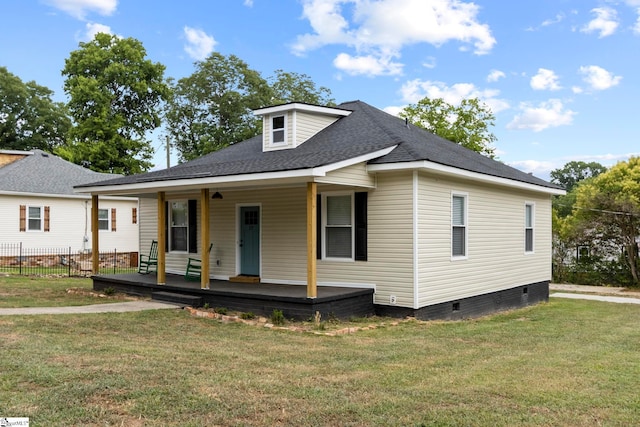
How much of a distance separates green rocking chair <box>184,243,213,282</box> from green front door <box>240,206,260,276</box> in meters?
0.83

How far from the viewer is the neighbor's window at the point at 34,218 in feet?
72.8

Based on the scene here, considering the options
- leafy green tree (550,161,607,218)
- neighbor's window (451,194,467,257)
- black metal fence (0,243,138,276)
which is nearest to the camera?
neighbor's window (451,194,467,257)

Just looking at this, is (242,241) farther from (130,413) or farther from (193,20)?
(193,20)

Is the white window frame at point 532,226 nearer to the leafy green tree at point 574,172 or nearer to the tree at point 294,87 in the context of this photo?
the tree at point 294,87

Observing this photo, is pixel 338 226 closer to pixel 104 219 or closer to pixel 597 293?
pixel 597 293

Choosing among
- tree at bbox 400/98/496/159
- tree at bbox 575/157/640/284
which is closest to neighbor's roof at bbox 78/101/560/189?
tree at bbox 575/157/640/284

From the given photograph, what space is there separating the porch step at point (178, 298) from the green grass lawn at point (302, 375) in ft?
5.36

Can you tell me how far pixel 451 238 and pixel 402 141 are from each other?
2.21 m

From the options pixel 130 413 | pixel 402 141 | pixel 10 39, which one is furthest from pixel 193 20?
pixel 130 413

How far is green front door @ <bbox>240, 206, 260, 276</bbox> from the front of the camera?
12258 mm

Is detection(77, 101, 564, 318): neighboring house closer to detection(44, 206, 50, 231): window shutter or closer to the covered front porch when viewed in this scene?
the covered front porch

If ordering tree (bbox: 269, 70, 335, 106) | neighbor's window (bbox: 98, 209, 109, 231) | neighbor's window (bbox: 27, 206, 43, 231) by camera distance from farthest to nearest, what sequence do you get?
tree (bbox: 269, 70, 335, 106) → neighbor's window (bbox: 98, 209, 109, 231) → neighbor's window (bbox: 27, 206, 43, 231)

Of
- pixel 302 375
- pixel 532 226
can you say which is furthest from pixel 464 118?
pixel 302 375

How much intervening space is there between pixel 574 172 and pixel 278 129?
71220 millimetres
